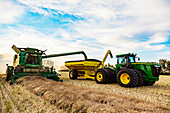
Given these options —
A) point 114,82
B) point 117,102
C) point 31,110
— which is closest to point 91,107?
point 117,102

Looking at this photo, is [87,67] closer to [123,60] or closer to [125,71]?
[123,60]

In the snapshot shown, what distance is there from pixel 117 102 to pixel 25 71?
7600mm

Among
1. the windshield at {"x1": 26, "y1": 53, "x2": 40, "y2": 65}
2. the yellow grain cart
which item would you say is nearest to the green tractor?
the yellow grain cart

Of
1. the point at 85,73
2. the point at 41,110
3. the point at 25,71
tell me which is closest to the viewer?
the point at 41,110

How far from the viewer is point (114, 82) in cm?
989

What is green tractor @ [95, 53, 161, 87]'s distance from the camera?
24.5 feet

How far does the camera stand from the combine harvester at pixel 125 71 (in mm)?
7516

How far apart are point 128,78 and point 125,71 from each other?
492mm

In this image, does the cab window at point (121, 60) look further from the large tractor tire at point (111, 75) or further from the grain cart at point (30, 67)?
the grain cart at point (30, 67)

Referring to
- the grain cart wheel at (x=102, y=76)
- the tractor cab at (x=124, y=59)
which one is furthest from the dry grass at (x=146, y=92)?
the tractor cab at (x=124, y=59)

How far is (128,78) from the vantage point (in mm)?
7840

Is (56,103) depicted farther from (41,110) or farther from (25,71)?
(25,71)

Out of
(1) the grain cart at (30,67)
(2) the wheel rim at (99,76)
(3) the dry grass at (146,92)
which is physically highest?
(1) the grain cart at (30,67)

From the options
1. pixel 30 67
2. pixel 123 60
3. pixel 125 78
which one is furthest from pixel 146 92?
pixel 30 67
